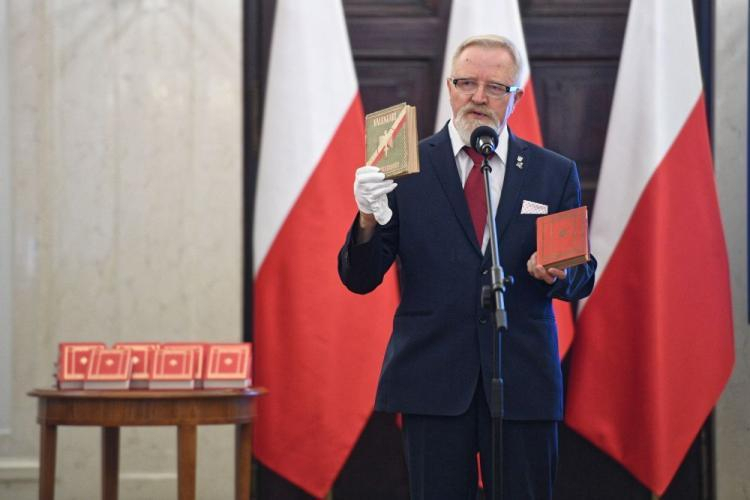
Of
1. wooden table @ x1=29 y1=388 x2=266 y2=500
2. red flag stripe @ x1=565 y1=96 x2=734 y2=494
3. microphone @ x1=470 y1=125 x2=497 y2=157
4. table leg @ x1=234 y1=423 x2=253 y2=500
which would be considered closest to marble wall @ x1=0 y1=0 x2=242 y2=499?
table leg @ x1=234 y1=423 x2=253 y2=500

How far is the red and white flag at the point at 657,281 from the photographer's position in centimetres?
434

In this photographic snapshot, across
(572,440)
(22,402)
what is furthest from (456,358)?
(22,402)

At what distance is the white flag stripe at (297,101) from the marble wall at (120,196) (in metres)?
0.22

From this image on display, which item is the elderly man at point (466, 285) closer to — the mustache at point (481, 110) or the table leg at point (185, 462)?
the mustache at point (481, 110)

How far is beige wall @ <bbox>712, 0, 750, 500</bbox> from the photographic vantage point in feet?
15.1

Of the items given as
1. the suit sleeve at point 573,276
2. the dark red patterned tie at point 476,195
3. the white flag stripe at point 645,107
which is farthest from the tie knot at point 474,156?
the white flag stripe at point 645,107

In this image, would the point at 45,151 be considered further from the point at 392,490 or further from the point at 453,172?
the point at 453,172

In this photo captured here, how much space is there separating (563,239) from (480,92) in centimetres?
47

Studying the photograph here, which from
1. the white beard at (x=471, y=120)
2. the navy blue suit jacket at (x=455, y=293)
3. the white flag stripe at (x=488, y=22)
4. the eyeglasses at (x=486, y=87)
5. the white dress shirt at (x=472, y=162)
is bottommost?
the navy blue suit jacket at (x=455, y=293)

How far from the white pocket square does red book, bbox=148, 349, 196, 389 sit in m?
1.75

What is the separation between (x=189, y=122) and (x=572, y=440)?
2237mm

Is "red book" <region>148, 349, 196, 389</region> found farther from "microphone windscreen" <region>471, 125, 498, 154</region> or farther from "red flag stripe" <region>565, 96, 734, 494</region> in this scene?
"microphone windscreen" <region>471, 125, 498, 154</region>

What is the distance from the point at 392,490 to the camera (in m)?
4.77

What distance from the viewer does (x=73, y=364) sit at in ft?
12.6
